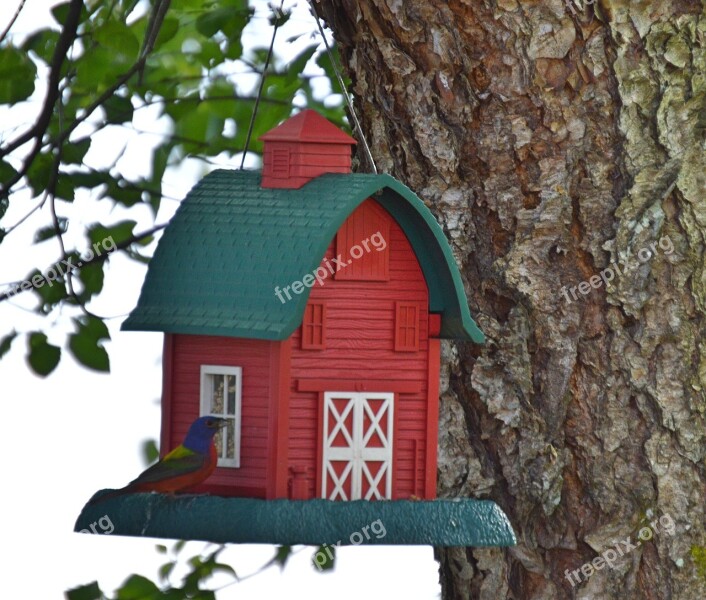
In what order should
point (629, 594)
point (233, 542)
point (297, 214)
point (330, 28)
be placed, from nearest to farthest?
point (233, 542), point (297, 214), point (629, 594), point (330, 28)

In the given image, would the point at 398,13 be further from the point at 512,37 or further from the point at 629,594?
the point at 629,594

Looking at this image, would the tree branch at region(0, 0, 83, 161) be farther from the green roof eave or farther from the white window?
the green roof eave

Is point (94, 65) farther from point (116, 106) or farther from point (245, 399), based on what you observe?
point (245, 399)

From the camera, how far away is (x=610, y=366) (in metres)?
2.99

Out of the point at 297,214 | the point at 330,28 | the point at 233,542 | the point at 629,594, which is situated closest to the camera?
the point at 233,542

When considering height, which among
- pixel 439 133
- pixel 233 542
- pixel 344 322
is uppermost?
pixel 439 133

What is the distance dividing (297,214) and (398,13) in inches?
36.4

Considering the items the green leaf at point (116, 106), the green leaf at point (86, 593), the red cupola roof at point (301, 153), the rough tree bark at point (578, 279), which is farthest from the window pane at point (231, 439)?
the green leaf at point (116, 106)

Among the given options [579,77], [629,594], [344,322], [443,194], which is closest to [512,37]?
[579,77]

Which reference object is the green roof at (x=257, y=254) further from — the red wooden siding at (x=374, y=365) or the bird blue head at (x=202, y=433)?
the bird blue head at (x=202, y=433)

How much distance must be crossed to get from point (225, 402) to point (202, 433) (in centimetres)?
16

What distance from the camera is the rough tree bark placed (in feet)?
9.78

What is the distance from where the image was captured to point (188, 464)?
2275 millimetres

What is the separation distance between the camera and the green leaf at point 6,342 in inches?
112
